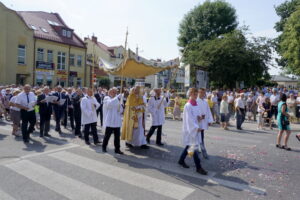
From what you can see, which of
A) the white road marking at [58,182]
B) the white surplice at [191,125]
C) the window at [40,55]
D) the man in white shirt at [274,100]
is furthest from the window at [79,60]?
the white surplice at [191,125]

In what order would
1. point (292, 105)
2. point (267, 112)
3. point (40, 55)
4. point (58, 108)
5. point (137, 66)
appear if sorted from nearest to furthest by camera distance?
point (137, 66) → point (58, 108) → point (267, 112) → point (292, 105) → point (40, 55)

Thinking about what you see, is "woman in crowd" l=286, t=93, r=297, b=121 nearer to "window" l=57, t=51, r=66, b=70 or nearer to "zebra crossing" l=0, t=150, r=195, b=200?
"zebra crossing" l=0, t=150, r=195, b=200

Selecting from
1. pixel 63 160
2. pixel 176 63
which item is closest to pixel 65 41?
pixel 176 63

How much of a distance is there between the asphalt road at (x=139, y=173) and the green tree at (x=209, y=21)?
33.0m

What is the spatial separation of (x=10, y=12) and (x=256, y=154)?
30213 mm

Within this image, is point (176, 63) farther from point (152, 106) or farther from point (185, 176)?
point (185, 176)

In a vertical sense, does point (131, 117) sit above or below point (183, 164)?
above

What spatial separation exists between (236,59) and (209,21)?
15860mm

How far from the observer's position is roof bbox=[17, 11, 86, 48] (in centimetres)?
3384

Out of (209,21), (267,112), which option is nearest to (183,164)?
(267,112)

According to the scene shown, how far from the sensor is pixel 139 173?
240 inches

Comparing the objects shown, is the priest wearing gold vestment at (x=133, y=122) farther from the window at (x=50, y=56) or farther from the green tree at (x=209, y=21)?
the green tree at (x=209, y=21)

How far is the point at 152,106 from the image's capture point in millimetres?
9031

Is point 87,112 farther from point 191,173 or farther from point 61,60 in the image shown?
point 61,60
